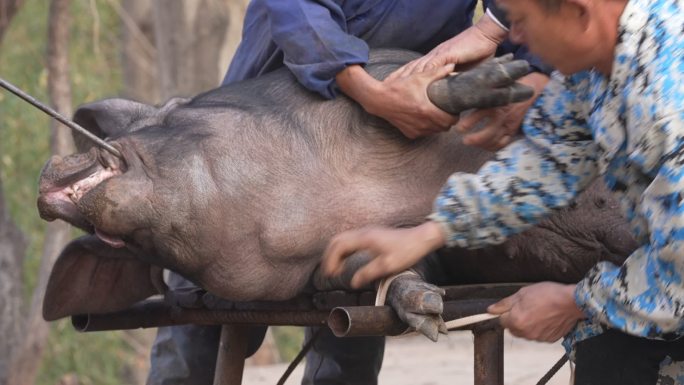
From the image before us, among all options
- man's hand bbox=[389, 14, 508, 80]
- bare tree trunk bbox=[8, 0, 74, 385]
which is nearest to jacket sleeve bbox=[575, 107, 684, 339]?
man's hand bbox=[389, 14, 508, 80]

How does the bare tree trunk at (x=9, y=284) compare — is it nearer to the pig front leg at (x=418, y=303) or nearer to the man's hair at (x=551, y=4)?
the pig front leg at (x=418, y=303)

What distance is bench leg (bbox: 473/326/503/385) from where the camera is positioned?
9.50 feet

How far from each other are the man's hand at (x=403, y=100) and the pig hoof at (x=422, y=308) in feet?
1.97

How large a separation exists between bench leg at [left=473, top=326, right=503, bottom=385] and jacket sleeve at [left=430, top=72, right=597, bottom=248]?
11.7 inches

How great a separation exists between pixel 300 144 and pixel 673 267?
131 cm

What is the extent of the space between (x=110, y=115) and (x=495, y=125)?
41.1 inches

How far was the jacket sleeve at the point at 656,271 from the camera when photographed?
2.15m

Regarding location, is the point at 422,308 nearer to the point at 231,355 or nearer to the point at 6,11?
the point at 231,355

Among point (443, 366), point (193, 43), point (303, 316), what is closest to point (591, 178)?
point (303, 316)

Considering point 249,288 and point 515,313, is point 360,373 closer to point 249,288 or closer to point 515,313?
point 249,288

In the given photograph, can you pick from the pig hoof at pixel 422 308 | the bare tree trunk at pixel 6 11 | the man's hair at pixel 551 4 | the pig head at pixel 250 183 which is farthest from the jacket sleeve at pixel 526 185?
the bare tree trunk at pixel 6 11

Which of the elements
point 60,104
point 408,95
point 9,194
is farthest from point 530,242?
point 9,194

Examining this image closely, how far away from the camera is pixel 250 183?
3229mm

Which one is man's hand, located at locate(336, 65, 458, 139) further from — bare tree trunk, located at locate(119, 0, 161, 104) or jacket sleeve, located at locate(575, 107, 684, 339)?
bare tree trunk, located at locate(119, 0, 161, 104)
